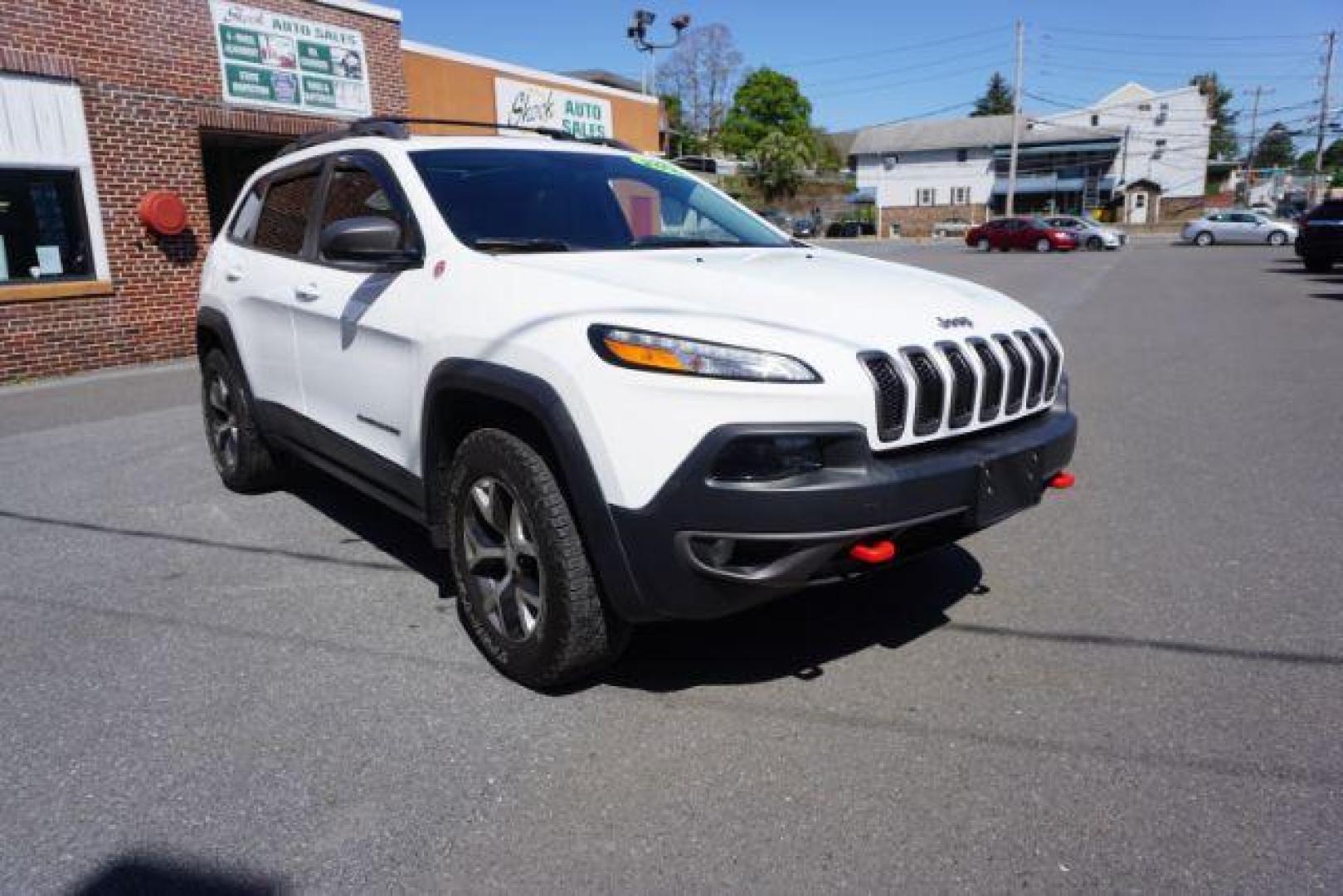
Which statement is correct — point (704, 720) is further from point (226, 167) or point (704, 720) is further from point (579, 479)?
point (226, 167)

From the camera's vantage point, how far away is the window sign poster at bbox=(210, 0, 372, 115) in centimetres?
1162

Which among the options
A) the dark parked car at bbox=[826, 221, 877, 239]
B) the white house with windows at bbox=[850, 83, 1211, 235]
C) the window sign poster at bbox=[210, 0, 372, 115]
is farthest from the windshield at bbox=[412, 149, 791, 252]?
the white house with windows at bbox=[850, 83, 1211, 235]

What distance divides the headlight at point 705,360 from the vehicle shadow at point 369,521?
182cm

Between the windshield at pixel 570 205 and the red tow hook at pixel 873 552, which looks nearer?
the red tow hook at pixel 873 552

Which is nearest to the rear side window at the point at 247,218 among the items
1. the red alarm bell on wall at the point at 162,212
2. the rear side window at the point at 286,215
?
the rear side window at the point at 286,215

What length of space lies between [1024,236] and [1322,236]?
17.1 metres

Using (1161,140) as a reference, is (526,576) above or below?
below

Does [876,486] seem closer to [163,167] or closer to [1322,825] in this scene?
[1322,825]

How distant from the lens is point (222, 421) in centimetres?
553

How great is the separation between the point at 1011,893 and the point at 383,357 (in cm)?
267

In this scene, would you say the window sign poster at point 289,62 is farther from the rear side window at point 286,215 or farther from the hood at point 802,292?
the hood at point 802,292

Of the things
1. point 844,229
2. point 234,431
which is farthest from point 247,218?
point 844,229

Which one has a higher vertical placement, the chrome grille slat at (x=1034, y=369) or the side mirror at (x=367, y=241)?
the side mirror at (x=367, y=241)

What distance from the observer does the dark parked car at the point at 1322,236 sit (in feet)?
67.2
